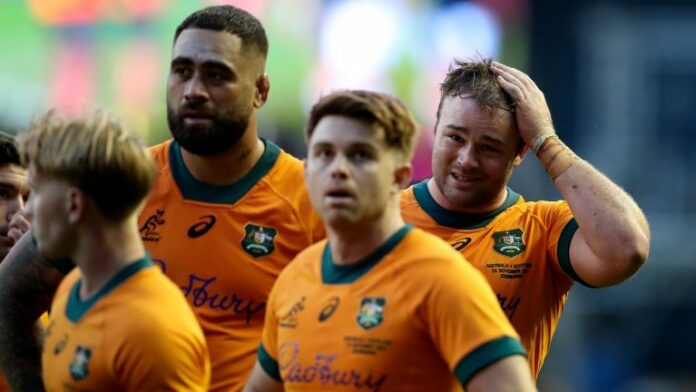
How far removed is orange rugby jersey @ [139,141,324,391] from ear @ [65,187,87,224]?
1073 mm

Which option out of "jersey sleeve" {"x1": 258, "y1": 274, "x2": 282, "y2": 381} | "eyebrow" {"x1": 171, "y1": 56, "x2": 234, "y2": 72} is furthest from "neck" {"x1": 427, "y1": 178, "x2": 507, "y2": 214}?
"jersey sleeve" {"x1": 258, "y1": 274, "x2": 282, "y2": 381}

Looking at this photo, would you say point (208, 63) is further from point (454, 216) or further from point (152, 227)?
point (454, 216)

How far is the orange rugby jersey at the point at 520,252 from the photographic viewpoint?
20.4ft

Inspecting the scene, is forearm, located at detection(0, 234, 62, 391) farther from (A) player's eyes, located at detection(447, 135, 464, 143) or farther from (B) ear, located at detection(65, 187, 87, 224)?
(A) player's eyes, located at detection(447, 135, 464, 143)

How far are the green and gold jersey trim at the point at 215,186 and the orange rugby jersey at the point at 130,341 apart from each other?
3.62 ft

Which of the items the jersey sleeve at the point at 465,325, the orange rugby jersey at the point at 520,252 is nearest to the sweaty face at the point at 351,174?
the jersey sleeve at the point at 465,325

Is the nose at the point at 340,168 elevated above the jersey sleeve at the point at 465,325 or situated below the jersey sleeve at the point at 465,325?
above

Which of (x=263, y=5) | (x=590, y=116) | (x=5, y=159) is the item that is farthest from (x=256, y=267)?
(x=590, y=116)

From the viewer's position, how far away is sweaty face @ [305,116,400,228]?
15.9ft

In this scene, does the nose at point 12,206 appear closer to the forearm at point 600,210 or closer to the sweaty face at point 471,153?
the sweaty face at point 471,153

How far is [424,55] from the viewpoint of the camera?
17.7 metres

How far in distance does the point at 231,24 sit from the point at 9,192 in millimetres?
1646

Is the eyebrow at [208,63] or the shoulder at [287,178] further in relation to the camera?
the shoulder at [287,178]

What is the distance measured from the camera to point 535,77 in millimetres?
18250
